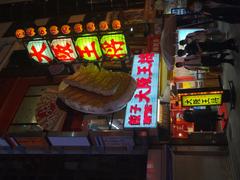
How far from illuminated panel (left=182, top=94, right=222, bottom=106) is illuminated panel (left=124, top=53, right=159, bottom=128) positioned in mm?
1003

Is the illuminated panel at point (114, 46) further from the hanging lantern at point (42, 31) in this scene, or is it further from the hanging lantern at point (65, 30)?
the hanging lantern at point (42, 31)

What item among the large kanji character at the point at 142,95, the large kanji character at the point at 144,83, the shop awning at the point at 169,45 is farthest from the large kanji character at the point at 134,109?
the shop awning at the point at 169,45

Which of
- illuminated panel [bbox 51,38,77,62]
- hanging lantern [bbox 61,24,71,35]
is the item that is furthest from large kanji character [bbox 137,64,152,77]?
hanging lantern [bbox 61,24,71,35]

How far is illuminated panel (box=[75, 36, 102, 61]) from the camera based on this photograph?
36.4 ft

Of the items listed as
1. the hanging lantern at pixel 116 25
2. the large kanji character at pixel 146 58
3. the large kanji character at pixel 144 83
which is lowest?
the large kanji character at pixel 144 83

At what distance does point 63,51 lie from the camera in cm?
1146

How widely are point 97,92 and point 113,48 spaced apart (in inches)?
145

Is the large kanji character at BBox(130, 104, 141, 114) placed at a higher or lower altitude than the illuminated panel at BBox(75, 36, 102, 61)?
lower

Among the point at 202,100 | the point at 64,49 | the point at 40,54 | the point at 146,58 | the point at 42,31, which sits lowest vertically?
the point at 202,100

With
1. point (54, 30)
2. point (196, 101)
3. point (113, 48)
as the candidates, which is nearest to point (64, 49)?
point (54, 30)

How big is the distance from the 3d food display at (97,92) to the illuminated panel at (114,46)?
8.70 ft

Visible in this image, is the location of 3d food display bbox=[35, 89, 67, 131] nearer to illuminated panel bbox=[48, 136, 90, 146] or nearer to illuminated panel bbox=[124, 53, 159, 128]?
illuminated panel bbox=[48, 136, 90, 146]

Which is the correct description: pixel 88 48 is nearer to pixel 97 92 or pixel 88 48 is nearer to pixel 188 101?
pixel 97 92

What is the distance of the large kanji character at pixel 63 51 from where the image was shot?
37.3ft
